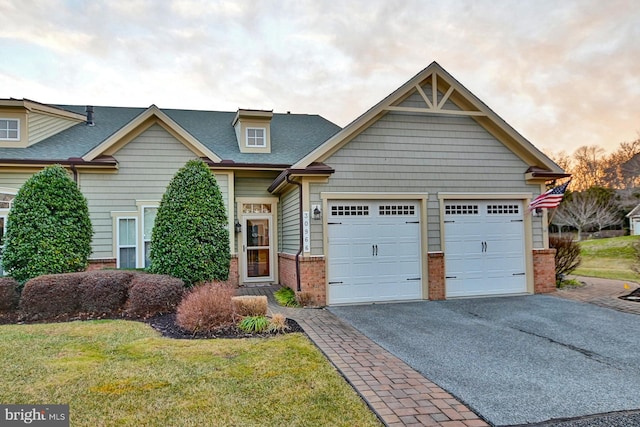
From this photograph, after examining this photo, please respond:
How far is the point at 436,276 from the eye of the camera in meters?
9.42

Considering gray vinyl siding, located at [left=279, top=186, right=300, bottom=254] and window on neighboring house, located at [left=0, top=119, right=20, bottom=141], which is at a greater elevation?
window on neighboring house, located at [left=0, top=119, right=20, bottom=141]

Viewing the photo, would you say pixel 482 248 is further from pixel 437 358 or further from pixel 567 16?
pixel 567 16

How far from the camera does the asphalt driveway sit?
12.4ft

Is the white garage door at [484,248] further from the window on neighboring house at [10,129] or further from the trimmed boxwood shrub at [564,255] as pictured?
the window on neighboring house at [10,129]

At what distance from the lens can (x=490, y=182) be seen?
9922 millimetres

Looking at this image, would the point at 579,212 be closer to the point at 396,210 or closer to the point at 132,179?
the point at 396,210

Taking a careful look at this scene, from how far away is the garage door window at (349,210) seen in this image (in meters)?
9.13

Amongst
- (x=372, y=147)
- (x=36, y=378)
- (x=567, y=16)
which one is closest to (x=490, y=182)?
(x=372, y=147)

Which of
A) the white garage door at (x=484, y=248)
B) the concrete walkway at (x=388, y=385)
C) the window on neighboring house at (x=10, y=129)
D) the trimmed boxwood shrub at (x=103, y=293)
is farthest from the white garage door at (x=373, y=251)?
the window on neighboring house at (x=10, y=129)

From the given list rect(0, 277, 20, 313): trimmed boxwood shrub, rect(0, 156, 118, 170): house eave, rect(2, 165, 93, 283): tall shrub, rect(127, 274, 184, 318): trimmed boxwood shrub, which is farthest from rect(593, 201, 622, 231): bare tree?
rect(0, 277, 20, 313): trimmed boxwood shrub

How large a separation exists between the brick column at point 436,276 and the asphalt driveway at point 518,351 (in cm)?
39

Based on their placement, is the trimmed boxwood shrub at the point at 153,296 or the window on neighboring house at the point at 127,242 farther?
the window on neighboring house at the point at 127,242

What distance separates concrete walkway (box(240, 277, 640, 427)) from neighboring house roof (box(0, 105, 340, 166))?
247 inches

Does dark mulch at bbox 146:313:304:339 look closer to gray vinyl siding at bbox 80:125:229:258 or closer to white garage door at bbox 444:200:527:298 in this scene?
white garage door at bbox 444:200:527:298
